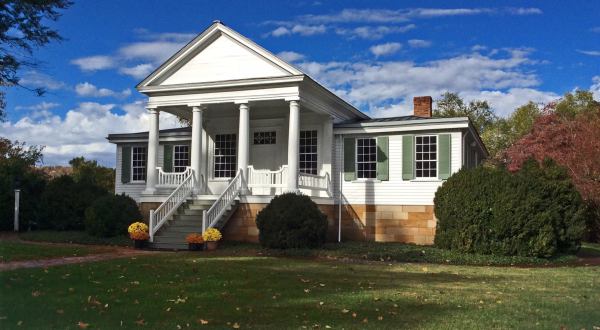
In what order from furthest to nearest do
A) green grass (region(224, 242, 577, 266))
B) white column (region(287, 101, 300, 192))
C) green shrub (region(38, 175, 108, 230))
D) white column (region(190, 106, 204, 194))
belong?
1. green shrub (region(38, 175, 108, 230))
2. white column (region(190, 106, 204, 194))
3. white column (region(287, 101, 300, 192))
4. green grass (region(224, 242, 577, 266))

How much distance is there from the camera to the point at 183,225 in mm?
18438

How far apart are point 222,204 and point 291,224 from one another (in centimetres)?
321

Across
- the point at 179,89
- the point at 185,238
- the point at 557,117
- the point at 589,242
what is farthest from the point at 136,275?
the point at 557,117

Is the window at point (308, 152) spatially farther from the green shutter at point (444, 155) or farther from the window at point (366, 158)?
the green shutter at point (444, 155)

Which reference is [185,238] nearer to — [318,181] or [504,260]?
[318,181]

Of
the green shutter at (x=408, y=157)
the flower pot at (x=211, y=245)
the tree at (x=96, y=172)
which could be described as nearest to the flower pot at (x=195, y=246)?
the flower pot at (x=211, y=245)

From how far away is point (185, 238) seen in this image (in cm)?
1762

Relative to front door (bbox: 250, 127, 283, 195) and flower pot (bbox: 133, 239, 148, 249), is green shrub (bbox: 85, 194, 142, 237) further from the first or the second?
front door (bbox: 250, 127, 283, 195)

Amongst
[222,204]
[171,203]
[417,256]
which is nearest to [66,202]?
[171,203]

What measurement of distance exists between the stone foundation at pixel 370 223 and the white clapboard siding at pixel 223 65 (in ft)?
15.0

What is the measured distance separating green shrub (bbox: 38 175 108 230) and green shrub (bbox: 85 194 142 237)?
9.62ft

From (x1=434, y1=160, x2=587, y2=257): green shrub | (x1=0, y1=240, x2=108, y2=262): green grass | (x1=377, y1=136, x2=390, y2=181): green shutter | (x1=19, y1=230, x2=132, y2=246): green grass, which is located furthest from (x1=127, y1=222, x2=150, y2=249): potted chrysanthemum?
(x1=434, y1=160, x2=587, y2=257): green shrub

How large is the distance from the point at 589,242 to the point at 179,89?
18084 mm

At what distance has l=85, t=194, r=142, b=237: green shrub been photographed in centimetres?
1880
